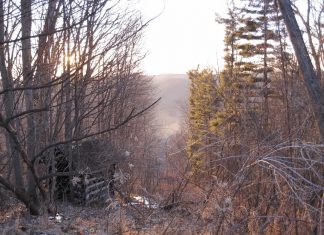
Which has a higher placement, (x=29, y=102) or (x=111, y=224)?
(x=29, y=102)

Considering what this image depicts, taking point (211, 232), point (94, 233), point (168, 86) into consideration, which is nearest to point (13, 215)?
point (94, 233)

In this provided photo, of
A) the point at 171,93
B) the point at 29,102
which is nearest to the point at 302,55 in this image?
the point at 29,102

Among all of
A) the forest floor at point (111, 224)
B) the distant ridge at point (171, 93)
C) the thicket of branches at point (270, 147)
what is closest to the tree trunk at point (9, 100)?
the forest floor at point (111, 224)

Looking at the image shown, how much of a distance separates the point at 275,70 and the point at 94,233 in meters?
4.58

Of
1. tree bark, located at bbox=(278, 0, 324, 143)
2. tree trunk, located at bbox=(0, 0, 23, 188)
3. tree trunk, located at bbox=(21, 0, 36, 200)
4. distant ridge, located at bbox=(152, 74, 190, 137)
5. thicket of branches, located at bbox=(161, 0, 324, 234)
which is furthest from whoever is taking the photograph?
distant ridge, located at bbox=(152, 74, 190, 137)

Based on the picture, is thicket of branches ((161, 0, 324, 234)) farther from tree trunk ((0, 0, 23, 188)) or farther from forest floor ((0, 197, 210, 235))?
tree trunk ((0, 0, 23, 188))

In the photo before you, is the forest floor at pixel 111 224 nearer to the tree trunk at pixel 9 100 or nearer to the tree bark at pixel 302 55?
the tree trunk at pixel 9 100

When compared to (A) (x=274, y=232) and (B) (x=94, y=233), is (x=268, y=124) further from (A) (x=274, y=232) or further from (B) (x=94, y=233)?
(B) (x=94, y=233)

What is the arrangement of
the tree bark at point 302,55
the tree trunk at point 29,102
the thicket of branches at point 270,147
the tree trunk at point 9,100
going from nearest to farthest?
the thicket of branches at point 270,147, the tree trunk at point 9,100, the tree trunk at point 29,102, the tree bark at point 302,55

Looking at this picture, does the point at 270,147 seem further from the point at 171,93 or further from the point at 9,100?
the point at 171,93

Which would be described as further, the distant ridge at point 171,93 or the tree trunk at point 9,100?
the distant ridge at point 171,93

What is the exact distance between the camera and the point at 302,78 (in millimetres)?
8234

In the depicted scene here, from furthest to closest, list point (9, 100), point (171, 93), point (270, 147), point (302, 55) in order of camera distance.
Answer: point (171, 93) → point (302, 55) → point (9, 100) → point (270, 147)

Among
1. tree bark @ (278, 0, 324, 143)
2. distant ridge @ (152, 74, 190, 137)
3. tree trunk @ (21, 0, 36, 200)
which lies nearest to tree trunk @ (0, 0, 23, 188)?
tree trunk @ (21, 0, 36, 200)
